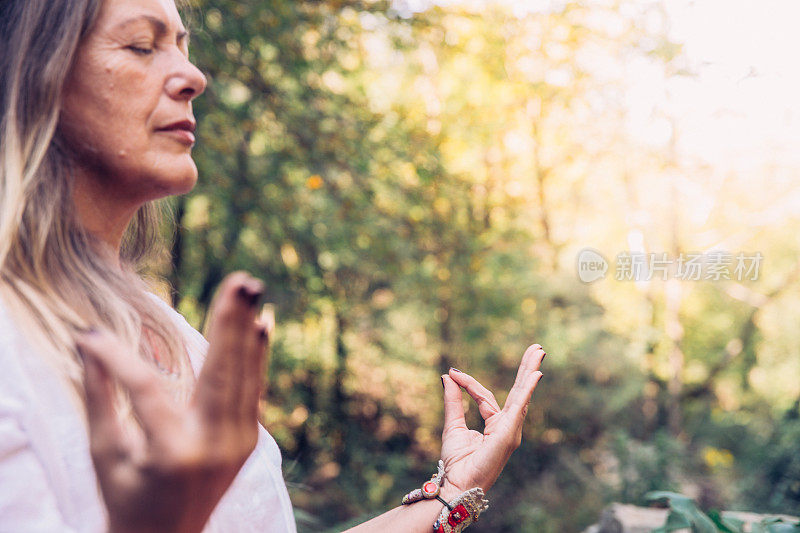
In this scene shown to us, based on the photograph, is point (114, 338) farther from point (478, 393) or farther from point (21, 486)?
point (478, 393)

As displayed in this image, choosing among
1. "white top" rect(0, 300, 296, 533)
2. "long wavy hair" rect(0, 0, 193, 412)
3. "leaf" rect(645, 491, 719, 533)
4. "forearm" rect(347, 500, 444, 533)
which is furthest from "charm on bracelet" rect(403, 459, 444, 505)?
"leaf" rect(645, 491, 719, 533)

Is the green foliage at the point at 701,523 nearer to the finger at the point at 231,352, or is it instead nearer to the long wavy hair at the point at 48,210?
the long wavy hair at the point at 48,210

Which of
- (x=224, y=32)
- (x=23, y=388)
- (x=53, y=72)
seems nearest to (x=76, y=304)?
(x=23, y=388)

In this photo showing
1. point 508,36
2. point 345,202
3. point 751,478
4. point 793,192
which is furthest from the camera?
point 508,36

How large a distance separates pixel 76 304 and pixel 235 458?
1.41 feet

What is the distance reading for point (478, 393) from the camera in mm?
1339

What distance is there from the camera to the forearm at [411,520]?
1189 millimetres

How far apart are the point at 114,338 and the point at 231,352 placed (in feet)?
0.43

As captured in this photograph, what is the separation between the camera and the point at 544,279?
27.7ft

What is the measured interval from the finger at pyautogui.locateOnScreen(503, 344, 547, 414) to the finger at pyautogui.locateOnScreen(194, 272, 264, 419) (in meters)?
0.67

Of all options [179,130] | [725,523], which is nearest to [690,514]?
[725,523]

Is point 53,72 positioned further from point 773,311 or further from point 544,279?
point 773,311

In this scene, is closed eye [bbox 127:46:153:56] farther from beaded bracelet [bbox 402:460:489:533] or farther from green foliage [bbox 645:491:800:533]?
green foliage [bbox 645:491:800:533]

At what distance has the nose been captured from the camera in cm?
106
